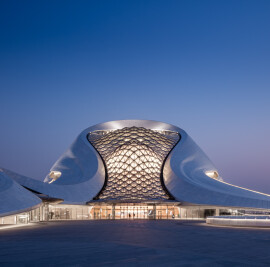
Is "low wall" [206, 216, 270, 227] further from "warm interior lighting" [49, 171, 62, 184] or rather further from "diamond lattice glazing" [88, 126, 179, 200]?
"warm interior lighting" [49, 171, 62, 184]

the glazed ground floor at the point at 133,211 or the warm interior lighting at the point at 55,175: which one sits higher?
the warm interior lighting at the point at 55,175

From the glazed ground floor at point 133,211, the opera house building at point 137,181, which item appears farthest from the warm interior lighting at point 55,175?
the glazed ground floor at point 133,211

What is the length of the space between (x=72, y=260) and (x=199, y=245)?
5.47 m

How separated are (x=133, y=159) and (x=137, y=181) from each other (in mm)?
3670

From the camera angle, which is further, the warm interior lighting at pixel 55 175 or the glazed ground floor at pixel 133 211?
the warm interior lighting at pixel 55 175

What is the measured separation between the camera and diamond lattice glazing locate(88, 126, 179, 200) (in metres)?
49.1

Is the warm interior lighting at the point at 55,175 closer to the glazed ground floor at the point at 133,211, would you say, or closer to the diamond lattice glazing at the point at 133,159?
the glazed ground floor at the point at 133,211

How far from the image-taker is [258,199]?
42250 mm

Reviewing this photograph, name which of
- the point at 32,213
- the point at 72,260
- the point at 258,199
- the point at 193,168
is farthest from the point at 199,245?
the point at 193,168

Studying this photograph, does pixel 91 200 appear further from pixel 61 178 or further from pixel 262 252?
pixel 262 252

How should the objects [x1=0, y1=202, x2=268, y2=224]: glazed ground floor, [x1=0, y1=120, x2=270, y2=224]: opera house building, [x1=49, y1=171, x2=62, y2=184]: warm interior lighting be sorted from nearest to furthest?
[x1=0, y1=120, x2=270, y2=224]: opera house building
[x1=0, y1=202, x2=268, y2=224]: glazed ground floor
[x1=49, y1=171, x2=62, y2=184]: warm interior lighting

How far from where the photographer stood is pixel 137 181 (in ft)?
165

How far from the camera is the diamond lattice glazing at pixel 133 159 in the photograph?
49.1m

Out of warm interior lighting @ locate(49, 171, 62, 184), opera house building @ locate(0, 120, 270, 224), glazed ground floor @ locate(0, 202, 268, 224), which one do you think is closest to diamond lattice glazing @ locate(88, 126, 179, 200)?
opera house building @ locate(0, 120, 270, 224)
